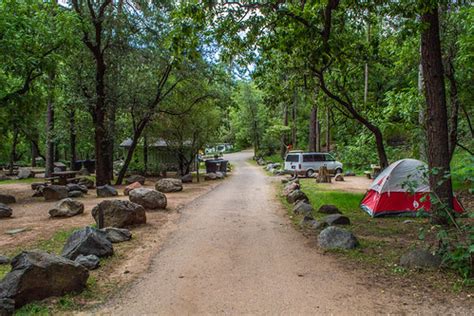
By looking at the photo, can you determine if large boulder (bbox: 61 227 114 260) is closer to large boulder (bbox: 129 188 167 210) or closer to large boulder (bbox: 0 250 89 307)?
large boulder (bbox: 0 250 89 307)

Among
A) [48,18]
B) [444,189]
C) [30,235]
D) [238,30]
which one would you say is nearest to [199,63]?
[48,18]

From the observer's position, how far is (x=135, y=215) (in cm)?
890

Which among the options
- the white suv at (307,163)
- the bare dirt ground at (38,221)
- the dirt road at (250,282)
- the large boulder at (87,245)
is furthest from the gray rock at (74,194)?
the white suv at (307,163)

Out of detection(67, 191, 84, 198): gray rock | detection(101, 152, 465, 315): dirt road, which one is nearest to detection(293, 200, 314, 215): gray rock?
detection(101, 152, 465, 315): dirt road

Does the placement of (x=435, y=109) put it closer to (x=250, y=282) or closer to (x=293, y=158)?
(x=250, y=282)

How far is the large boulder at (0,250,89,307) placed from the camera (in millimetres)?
4223

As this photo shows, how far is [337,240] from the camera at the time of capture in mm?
6902

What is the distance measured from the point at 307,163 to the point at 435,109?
16.3 meters

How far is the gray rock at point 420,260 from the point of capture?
538cm

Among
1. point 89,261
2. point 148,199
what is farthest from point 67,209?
point 89,261

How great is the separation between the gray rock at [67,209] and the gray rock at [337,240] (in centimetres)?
710

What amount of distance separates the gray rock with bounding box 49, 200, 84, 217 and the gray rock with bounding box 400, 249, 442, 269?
864 cm

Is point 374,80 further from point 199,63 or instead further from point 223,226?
point 223,226

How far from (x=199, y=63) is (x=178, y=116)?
442 cm
